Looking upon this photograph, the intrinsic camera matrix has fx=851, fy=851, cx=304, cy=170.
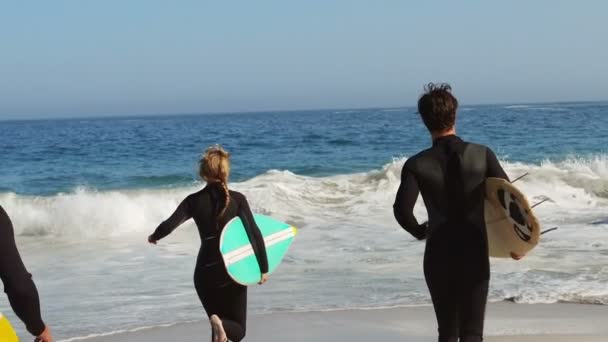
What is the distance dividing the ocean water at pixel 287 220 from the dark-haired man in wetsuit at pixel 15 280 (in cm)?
350

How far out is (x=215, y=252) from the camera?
440 centimetres

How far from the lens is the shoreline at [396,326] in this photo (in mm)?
5562

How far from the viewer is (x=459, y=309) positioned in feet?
11.5

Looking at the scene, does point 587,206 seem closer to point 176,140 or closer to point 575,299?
point 575,299

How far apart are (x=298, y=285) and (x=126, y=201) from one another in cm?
749

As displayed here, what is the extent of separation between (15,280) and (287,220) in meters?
10.6

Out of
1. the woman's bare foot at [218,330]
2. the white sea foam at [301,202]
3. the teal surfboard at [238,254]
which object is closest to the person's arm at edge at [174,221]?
the teal surfboard at [238,254]

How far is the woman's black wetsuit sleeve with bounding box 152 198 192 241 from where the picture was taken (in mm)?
4398

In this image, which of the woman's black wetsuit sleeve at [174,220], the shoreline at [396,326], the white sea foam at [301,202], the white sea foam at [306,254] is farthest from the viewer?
the white sea foam at [301,202]

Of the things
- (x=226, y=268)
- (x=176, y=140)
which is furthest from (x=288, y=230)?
(x=176, y=140)

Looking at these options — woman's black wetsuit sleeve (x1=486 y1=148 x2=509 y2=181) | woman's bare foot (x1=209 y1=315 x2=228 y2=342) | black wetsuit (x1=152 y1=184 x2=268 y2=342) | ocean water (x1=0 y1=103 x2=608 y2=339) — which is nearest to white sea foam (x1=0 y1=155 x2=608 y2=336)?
ocean water (x1=0 y1=103 x2=608 y2=339)

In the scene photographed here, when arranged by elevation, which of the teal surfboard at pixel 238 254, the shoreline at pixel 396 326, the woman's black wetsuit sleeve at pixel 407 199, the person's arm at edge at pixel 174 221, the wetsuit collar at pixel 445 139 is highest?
the wetsuit collar at pixel 445 139

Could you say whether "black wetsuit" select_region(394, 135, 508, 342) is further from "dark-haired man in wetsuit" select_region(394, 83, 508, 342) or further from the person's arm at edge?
the person's arm at edge

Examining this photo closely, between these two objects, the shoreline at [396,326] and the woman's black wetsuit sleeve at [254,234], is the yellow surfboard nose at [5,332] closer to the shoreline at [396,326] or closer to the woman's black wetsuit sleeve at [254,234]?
the woman's black wetsuit sleeve at [254,234]
